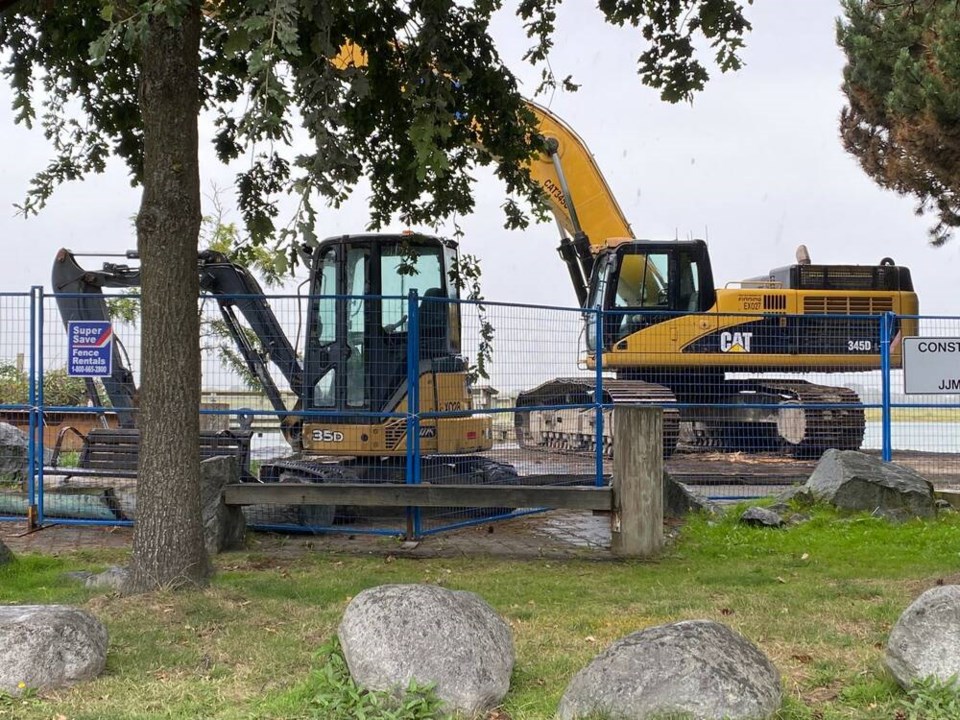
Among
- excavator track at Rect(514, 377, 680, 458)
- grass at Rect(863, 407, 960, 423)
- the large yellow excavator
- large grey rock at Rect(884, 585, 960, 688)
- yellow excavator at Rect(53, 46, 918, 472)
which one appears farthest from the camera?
the large yellow excavator

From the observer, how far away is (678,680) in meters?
4.42

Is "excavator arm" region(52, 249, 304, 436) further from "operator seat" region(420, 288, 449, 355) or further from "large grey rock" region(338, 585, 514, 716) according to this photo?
"large grey rock" region(338, 585, 514, 716)

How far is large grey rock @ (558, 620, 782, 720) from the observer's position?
4379 millimetres

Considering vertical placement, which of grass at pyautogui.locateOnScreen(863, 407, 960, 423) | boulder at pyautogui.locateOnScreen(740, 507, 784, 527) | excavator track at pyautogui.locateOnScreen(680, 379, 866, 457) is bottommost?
boulder at pyautogui.locateOnScreen(740, 507, 784, 527)

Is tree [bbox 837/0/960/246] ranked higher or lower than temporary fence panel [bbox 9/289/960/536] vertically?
higher

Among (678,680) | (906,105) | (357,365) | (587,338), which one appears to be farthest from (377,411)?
(906,105)

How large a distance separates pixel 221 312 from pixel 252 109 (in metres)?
5.80

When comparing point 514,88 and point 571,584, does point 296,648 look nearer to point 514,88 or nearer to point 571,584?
point 571,584

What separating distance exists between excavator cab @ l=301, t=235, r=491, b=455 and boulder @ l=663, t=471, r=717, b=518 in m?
1.91

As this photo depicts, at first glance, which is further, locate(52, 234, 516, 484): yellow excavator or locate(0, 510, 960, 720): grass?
locate(52, 234, 516, 484): yellow excavator

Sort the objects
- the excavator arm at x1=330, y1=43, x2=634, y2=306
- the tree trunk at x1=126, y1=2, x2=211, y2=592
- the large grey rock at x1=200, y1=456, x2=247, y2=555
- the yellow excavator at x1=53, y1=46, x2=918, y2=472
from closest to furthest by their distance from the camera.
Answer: the tree trunk at x1=126, y1=2, x2=211, y2=592
the large grey rock at x1=200, y1=456, x2=247, y2=555
the yellow excavator at x1=53, y1=46, x2=918, y2=472
the excavator arm at x1=330, y1=43, x2=634, y2=306

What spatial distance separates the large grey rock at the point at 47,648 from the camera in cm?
501

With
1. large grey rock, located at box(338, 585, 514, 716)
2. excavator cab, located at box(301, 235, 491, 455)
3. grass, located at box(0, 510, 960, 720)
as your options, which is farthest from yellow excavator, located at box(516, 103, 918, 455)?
large grey rock, located at box(338, 585, 514, 716)

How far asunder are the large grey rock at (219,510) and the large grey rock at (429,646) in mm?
4353
